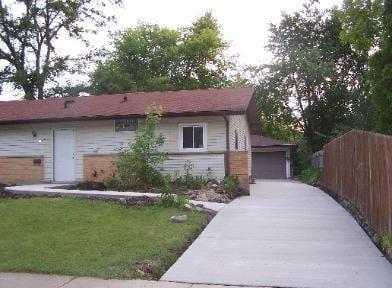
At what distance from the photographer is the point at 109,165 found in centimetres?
1823

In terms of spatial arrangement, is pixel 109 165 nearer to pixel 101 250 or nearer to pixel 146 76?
pixel 101 250

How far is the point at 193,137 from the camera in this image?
59.3 feet

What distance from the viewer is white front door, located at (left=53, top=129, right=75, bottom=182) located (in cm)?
1944

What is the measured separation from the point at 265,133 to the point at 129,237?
3886 cm

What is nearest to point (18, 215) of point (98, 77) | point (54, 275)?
point (54, 275)

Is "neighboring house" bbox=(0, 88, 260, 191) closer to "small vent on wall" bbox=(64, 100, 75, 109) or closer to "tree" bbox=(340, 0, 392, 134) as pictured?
"small vent on wall" bbox=(64, 100, 75, 109)

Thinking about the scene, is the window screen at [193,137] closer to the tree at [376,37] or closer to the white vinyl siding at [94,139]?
the white vinyl siding at [94,139]

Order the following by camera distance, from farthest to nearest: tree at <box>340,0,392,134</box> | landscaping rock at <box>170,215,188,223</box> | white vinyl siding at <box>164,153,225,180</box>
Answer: white vinyl siding at <box>164,153,225,180</box> < tree at <box>340,0,392,134</box> < landscaping rock at <box>170,215,188,223</box>

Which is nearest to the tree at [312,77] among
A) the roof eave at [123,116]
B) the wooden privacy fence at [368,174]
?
the roof eave at [123,116]

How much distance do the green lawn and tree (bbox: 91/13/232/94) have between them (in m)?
32.6

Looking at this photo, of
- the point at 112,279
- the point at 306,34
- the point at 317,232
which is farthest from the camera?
the point at 306,34

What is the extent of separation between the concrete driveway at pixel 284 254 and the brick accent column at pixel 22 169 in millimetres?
10268

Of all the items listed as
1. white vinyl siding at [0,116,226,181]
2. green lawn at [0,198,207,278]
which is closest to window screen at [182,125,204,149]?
white vinyl siding at [0,116,226,181]

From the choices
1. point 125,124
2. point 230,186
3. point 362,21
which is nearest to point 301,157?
point 125,124
